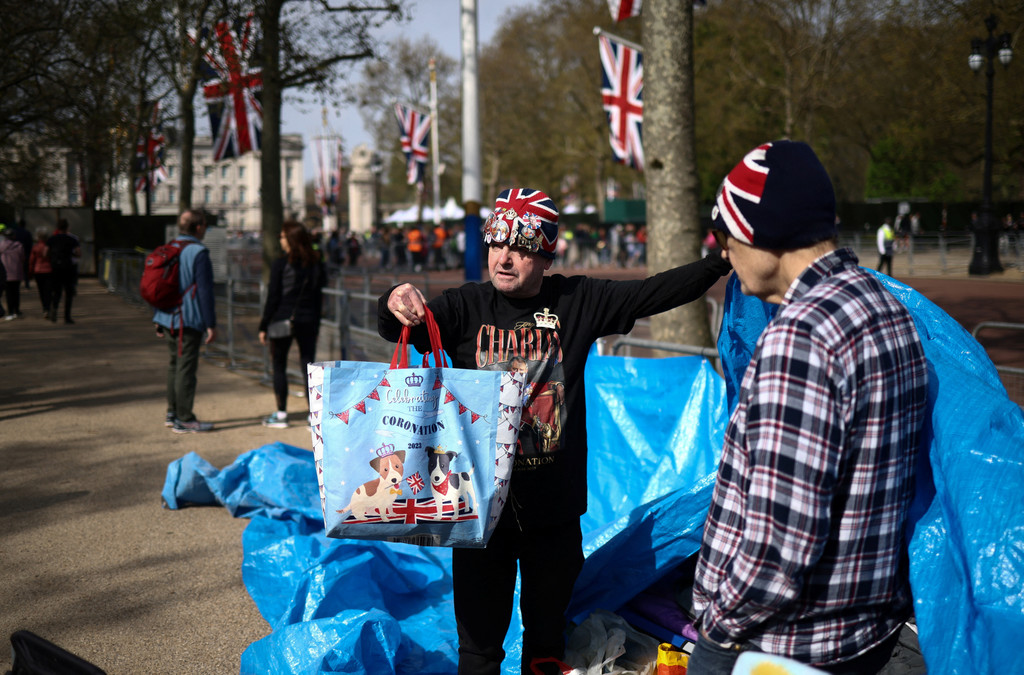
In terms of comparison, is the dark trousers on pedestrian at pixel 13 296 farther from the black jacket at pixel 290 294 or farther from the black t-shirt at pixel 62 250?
the black jacket at pixel 290 294

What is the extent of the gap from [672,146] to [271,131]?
9.81 meters

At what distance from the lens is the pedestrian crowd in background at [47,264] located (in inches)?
596

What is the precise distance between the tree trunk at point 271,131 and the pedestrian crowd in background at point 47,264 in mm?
3323

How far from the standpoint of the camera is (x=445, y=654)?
12.3ft

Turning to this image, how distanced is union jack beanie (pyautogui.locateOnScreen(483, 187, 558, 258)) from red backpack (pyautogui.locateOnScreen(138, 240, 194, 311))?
5.55 metres

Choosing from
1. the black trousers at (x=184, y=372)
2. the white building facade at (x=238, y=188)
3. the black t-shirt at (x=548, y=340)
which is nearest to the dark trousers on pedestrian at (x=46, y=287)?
the black trousers at (x=184, y=372)

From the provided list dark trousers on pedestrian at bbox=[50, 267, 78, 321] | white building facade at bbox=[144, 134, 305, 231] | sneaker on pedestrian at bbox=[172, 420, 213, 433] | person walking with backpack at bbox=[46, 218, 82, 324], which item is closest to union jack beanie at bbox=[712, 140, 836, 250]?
sneaker on pedestrian at bbox=[172, 420, 213, 433]

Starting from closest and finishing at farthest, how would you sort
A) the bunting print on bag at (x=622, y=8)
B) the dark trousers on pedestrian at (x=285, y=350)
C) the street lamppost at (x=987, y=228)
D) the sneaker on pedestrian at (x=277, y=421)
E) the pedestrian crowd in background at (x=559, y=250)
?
the dark trousers on pedestrian at (x=285, y=350) → the sneaker on pedestrian at (x=277, y=421) → the bunting print on bag at (x=622, y=8) → the street lamppost at (x=987, y=228) → the pedestrian crowd in background at (x=559, y=250)

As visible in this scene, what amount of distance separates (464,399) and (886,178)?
61.4m

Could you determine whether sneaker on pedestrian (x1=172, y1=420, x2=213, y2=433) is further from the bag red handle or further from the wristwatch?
the wristwatch

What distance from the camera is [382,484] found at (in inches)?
94.7

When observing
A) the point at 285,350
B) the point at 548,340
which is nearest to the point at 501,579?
the point at 548,340

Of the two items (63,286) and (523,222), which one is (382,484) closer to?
(523,222)

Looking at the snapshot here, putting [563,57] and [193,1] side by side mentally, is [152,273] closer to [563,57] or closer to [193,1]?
[193,1]
